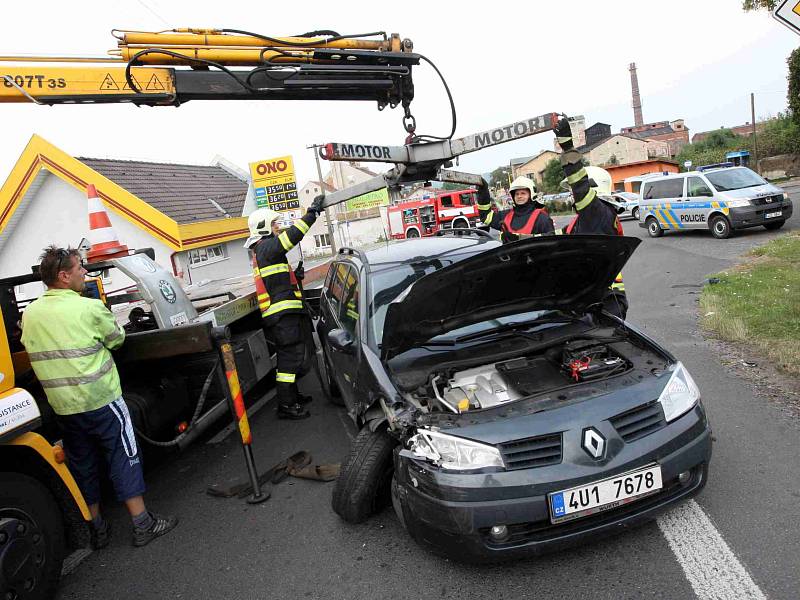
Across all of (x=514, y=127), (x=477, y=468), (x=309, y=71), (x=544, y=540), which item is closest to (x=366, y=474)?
(x=477, y=468)

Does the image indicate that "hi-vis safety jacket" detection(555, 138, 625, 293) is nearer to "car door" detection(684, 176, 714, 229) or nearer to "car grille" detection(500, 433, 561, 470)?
"car grille" detection(500, 433, 561, 470)

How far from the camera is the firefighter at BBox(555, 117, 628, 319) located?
4.03 metres

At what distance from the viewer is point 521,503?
240 centimetres

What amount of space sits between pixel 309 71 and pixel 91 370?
2.82 m

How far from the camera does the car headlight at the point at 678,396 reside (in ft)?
8.90

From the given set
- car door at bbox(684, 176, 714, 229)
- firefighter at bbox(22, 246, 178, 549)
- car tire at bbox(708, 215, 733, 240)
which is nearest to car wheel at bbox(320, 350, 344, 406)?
firefighter at bbox(22, 246, 178, 549)

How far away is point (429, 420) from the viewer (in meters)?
2.70

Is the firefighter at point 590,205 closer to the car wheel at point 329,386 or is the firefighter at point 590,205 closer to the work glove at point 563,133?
the work glove at point 563,133

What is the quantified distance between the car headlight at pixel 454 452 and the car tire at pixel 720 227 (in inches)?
540

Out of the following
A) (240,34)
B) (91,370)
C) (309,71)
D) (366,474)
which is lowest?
(366,474)

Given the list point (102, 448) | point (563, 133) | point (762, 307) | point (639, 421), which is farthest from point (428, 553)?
point (762, 307)

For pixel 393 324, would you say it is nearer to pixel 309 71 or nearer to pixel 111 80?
pixel 309 71

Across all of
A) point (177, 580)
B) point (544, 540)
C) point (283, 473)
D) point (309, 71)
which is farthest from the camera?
point (309, 71)

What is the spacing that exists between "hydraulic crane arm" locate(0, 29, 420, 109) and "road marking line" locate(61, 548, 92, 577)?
3314mm
